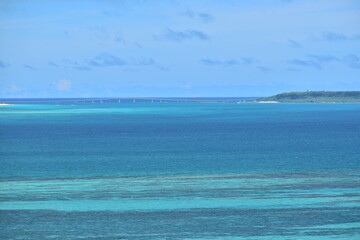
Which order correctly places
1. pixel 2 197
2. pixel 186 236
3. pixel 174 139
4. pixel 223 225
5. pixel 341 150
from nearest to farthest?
pixel 186 236
pixel 223 225
pixel 2 197
pixel 341 150
pixel 174 139

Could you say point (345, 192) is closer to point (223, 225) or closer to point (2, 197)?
point (223, 225)

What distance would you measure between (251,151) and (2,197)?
3622 cm

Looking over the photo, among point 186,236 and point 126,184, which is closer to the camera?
point 186,236

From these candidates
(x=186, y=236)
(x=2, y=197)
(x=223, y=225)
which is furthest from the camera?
(x=2, y=197)

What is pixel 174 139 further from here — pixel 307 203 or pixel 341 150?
pixel 307 203

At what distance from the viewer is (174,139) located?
3600 inches

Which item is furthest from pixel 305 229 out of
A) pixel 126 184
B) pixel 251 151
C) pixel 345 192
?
pixel 251 151

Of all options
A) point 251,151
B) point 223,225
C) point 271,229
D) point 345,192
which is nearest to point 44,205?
point 223,225

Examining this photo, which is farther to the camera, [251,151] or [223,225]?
[251,151]

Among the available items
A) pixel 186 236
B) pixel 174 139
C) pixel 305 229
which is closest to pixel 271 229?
pixel 305 229

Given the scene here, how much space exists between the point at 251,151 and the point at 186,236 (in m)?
41.7

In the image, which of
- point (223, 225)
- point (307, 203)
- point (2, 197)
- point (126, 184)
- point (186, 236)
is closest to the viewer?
point (186, 236)

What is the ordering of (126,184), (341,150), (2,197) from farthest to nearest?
(341,150) < (126,184) < (2,197)

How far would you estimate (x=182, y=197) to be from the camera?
39406mm
